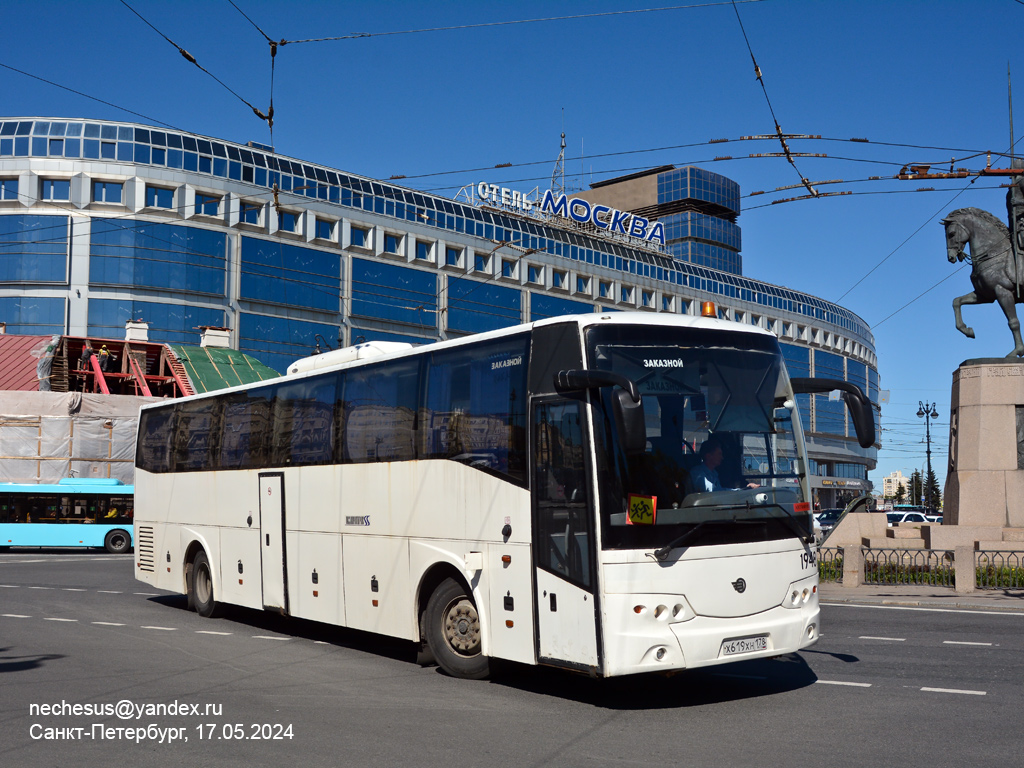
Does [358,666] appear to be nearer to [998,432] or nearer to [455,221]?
[998,432]

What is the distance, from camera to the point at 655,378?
839 cm

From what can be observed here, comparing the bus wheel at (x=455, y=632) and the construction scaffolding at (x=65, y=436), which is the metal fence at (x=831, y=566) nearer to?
the bus wheel at (x=455, y=632)

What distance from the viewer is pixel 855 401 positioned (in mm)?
9203

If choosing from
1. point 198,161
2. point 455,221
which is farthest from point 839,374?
point 198,161

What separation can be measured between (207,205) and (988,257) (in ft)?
158

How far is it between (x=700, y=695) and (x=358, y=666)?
369 centimetres

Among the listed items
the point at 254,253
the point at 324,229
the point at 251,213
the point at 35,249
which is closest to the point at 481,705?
the point at 35,249

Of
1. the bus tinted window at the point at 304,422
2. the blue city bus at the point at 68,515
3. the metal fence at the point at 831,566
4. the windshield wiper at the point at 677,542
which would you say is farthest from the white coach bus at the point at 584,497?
the blue city bus at the point at 68,515

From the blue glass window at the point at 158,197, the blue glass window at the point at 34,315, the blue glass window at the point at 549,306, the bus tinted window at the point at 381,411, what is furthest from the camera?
the blue glass window at the point at 549,306

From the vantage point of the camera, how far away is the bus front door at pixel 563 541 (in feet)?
26.6

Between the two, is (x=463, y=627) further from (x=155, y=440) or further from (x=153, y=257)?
(x=153, y=257)

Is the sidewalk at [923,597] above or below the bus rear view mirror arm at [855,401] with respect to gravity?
below

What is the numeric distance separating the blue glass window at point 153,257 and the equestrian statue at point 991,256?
154 feet

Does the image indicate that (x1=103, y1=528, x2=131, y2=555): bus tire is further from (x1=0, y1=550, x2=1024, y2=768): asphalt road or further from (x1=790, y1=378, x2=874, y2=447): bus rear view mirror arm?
(x1=790, y1=378, x2=874, y2=447): bus rear view mirror arm
